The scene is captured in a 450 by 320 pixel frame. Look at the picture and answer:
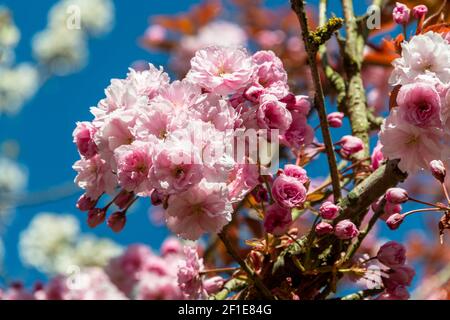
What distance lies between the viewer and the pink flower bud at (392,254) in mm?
1368

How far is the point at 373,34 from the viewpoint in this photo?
2.29 m

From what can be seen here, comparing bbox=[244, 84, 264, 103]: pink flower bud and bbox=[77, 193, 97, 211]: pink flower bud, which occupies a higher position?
bbox=[244, 84, 264, 103]: pink flower bud

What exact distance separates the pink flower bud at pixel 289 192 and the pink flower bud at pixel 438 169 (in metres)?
0.23

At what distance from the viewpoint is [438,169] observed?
119 cm

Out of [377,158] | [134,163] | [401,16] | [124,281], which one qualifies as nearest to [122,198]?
[134,163]

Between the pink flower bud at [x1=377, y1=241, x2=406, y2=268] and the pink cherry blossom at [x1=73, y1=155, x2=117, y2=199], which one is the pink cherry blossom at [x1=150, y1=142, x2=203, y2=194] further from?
the pink flower bud at [x1=377, y1=241, x2=406, y2=268]

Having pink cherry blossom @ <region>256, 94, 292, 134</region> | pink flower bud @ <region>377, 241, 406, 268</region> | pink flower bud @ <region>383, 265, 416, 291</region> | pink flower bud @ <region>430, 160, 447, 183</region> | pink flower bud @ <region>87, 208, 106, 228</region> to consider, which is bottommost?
pink flower bud @ <region>383, 265, 416, 291</region>

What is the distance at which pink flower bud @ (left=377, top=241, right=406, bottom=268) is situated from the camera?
137 cm

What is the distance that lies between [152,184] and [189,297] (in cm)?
41

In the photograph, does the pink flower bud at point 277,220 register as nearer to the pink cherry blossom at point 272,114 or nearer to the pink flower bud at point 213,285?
the pink cherry blossom at point 272,114

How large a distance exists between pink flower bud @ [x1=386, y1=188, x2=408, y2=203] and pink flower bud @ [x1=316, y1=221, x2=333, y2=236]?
119mm

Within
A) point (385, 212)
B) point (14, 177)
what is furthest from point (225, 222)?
point (14, 177)

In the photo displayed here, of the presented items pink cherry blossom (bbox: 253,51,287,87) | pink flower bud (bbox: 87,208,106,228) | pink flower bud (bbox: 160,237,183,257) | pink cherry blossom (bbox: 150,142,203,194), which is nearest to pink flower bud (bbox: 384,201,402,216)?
pink cherry blossom (bbox: 253,51,287,87)

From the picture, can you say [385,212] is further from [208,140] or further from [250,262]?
[208,140]
